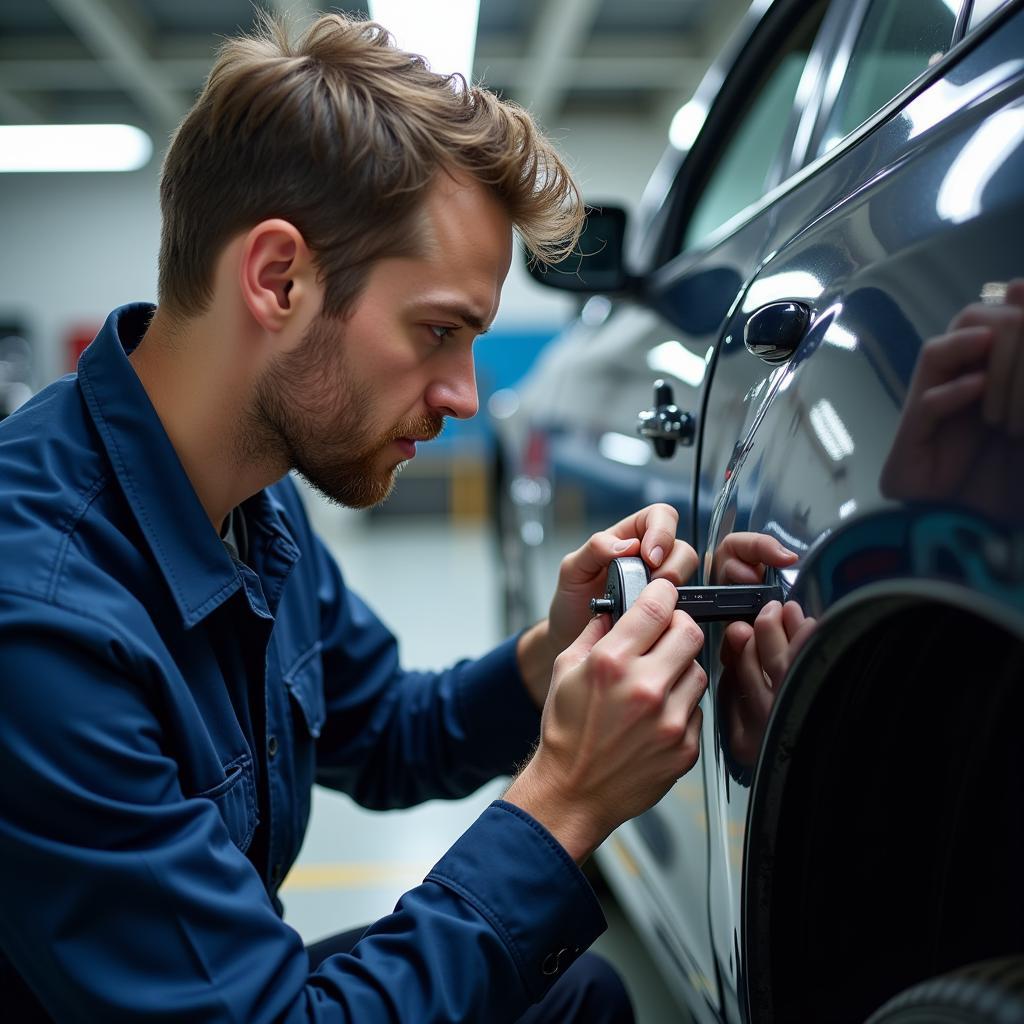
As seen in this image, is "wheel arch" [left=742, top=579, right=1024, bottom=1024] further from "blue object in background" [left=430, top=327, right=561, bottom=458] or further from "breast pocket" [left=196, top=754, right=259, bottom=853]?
"blue object in background" [left=430, top=327, right=561, bottom=458]

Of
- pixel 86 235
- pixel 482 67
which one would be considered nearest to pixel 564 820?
pixel 482 67

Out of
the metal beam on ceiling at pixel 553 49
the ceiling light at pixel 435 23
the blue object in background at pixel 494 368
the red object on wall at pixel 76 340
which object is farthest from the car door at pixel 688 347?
the red object on wall at pixel 76 340

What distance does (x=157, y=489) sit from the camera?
89 centimetres

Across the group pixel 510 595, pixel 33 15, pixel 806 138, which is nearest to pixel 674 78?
pixel 33 15

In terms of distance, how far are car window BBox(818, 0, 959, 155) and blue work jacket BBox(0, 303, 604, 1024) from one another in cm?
74

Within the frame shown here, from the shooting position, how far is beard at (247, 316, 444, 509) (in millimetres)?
920

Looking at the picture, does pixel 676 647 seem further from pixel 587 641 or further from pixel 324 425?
pixel 324 425

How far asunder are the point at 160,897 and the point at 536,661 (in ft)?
1.90

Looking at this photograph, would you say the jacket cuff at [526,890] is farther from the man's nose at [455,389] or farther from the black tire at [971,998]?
the man's nose at [455,389]

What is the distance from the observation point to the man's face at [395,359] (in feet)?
2.99

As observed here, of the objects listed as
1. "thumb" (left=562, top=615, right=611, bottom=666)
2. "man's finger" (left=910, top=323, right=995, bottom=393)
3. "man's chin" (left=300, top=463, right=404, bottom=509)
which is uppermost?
"man's finger" (left=910, top=323, right=995, bottom=393)

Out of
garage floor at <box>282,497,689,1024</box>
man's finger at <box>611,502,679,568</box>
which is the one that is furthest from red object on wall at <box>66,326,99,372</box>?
man's finger at <box>611,502,679,568</box>

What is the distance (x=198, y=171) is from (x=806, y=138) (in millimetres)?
620

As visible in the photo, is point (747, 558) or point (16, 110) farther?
point (16, 110)
